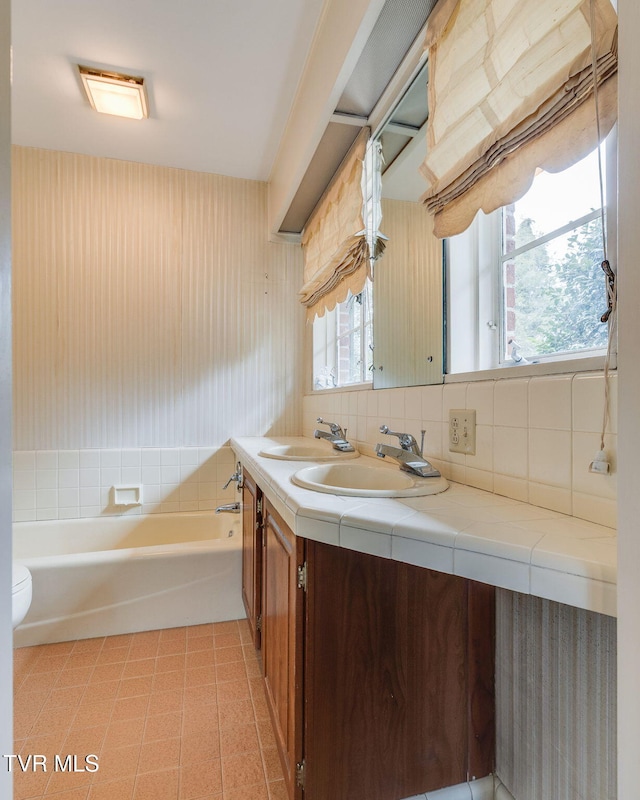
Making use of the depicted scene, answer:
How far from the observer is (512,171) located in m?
0.93

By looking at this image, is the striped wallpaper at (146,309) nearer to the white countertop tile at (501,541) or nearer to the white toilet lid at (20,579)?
the white toilet lid at (20,579)

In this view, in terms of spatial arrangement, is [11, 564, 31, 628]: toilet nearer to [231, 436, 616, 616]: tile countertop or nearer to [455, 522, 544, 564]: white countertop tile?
[231, 436, 616, 616]: tile countertop

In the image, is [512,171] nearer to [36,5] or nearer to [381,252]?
[381,252]

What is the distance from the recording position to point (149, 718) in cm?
141

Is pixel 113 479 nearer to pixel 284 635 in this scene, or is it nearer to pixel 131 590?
pixel 131 590

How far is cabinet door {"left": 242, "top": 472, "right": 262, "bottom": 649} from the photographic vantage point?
1606 millimetres

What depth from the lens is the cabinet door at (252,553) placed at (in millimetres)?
1606

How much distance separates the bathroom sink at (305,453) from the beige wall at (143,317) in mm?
765

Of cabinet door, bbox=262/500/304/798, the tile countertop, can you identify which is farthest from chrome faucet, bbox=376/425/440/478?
cabinet door, bbox=262/500/304/798

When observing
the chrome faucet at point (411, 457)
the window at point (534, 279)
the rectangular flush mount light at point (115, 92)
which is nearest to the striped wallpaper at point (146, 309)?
the rectangular flush mount light at point (115, 92)

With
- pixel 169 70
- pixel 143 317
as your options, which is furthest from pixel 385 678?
pixel 169 70

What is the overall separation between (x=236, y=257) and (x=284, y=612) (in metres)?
2.35

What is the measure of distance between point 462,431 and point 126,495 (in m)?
2.20

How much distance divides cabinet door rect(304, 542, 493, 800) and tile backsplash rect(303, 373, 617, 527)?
32 cm
